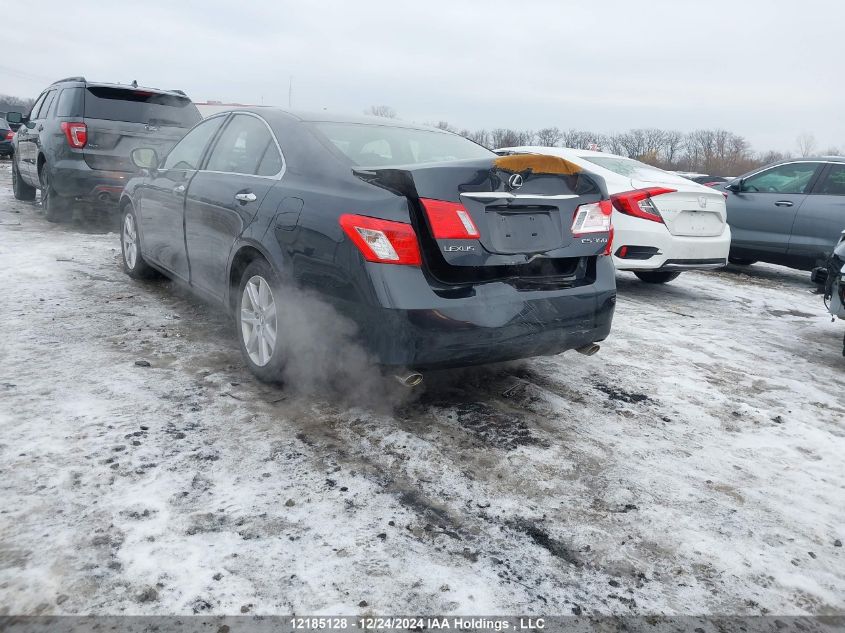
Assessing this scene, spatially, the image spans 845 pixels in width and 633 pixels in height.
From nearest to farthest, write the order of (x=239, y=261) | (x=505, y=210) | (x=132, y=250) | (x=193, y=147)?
(x=505, y=210)
(x=239, y=261)
(x=193, y=147)
(x=132, y=250)

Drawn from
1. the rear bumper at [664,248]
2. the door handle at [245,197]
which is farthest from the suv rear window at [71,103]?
the rear bumper at [664,248]

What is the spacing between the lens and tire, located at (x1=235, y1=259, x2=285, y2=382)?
3.54 metres

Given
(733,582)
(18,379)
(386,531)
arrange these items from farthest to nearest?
(18,379), (386,531), (733,582)

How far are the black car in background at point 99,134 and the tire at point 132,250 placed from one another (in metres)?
2.42

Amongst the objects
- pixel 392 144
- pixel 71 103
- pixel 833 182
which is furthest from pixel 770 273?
pixel 71 103

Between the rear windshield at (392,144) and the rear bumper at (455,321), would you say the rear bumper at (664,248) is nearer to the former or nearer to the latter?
the rear windshield at (392,144)

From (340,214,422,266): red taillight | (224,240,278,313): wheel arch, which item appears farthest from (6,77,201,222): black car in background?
(340,214,422,266): red taillight

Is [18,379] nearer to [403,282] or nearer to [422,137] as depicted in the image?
[403,282]

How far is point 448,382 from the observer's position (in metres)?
3.99

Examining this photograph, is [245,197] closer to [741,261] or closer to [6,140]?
[741,261]

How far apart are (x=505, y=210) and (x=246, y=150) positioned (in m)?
1.87

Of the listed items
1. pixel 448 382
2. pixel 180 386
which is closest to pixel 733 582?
pixel 448 382

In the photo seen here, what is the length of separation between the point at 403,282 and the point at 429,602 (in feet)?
4.60

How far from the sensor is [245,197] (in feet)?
12.6
